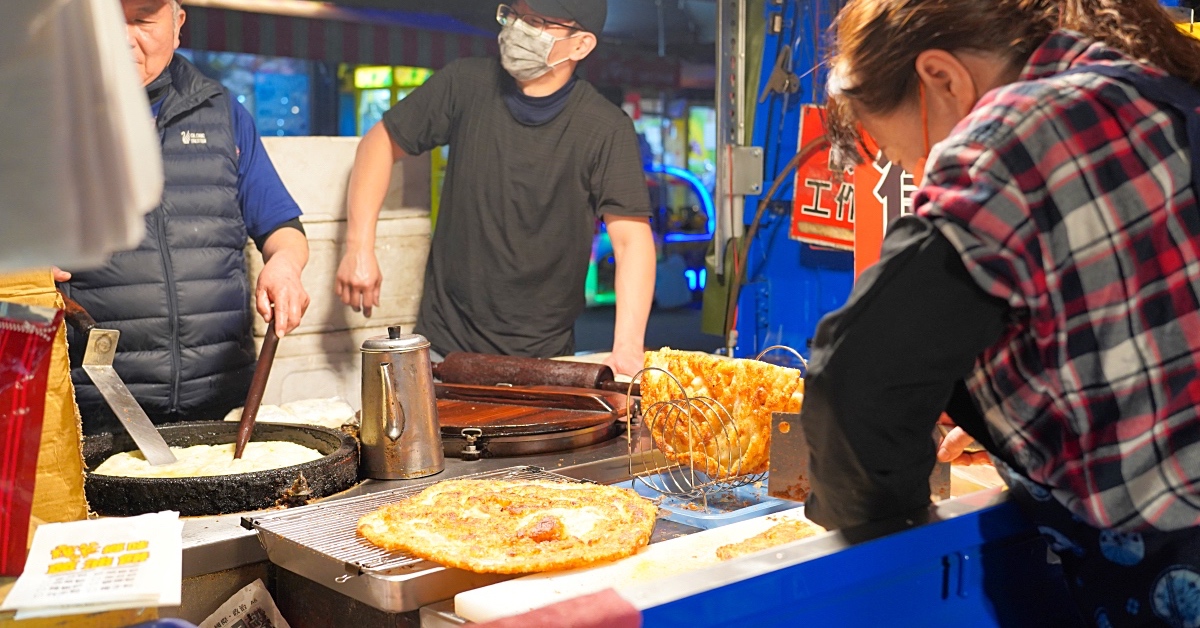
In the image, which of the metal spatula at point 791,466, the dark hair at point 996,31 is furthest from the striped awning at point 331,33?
the dark hair at point 996,31

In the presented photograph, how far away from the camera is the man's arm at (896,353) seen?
119 cm

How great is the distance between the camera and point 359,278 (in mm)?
3756

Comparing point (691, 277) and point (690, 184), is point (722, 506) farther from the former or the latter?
point (690, 184)

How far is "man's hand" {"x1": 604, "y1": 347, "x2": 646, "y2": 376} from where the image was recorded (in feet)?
11.3

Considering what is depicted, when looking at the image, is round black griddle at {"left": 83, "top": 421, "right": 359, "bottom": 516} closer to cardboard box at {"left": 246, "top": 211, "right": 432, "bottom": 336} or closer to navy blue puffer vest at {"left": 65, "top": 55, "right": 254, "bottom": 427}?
navy blue puffer vest at {"left": 65, "top": 55, "right": 254, "bottom": 427}

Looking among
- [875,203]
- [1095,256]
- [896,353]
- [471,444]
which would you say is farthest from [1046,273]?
[875,203]

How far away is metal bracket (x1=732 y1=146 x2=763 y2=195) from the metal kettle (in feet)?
8.97

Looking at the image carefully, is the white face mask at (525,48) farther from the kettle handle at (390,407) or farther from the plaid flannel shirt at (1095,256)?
the plaid flannel shirt at (1095,256)

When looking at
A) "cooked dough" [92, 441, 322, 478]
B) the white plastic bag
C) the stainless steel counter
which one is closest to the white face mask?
the stainless steel counter

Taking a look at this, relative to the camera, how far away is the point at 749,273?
15.5ft

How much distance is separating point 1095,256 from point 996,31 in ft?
1.02

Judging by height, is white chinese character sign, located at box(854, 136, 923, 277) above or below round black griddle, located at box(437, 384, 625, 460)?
above

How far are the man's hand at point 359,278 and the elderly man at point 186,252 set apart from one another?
24.2 inches

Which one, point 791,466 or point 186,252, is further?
point 186,252
